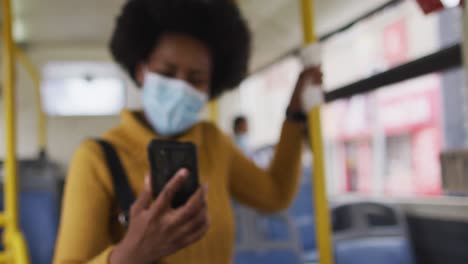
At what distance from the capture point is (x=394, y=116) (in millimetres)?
3820

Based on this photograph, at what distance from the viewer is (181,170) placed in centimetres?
79

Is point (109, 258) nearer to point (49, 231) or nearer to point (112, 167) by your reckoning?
point (112, 167)

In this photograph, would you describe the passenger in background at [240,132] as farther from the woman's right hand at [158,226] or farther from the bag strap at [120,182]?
the woman's right hand at [158,226]

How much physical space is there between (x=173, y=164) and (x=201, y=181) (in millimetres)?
196

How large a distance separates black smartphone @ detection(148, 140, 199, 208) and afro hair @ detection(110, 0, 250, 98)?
0.36m

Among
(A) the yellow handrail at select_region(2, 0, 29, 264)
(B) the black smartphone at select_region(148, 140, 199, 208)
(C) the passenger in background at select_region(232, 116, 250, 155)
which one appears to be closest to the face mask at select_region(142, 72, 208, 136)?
(B) the black smartphone at select_region(148, 140, 199, 208)

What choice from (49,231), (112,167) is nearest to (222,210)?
(112,167)

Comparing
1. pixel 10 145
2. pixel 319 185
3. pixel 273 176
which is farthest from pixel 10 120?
pixel 319 185

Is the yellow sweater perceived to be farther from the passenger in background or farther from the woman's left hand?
the passenger in background

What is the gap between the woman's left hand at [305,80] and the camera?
993 mm

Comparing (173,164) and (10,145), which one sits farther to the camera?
(10,145)

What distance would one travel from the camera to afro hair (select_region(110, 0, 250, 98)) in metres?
1.12

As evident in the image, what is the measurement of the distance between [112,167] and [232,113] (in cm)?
517

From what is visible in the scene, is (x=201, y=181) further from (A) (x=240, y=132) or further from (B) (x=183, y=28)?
(A) (x=240, y=132)
